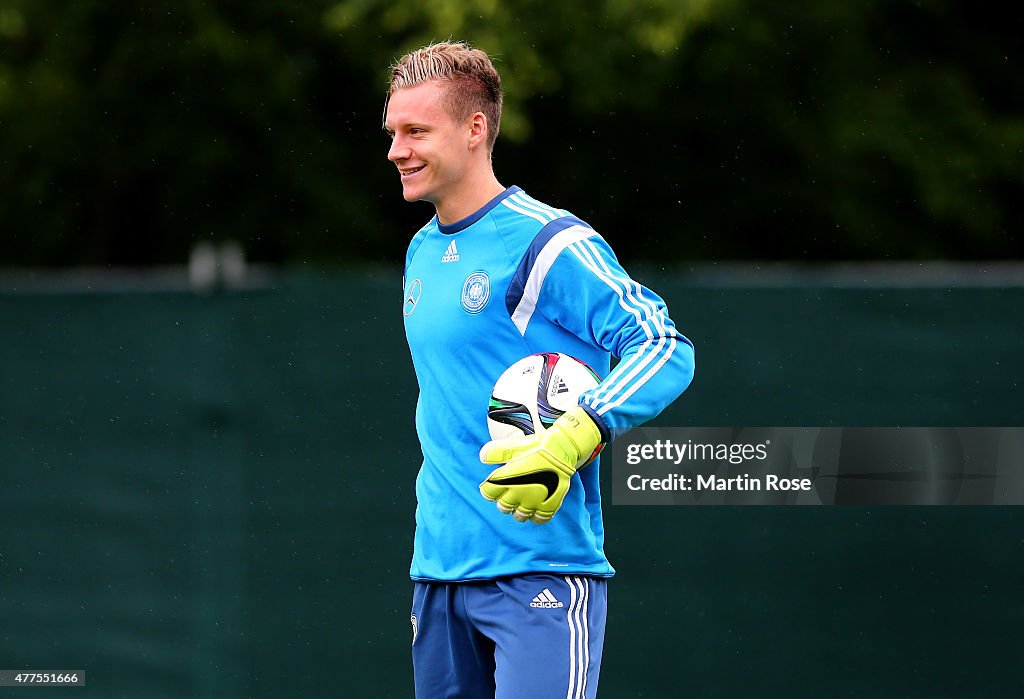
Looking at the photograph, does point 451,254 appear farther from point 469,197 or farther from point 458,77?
point 458,77

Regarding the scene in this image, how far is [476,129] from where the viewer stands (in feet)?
11.5

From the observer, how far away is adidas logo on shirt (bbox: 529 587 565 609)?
332 centimetres

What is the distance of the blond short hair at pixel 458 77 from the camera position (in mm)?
3465

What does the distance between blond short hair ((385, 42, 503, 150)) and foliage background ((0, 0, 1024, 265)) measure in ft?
26.0

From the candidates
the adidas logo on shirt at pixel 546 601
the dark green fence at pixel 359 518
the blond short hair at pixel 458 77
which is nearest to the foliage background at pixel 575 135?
the dark green fence at pixel 359 518

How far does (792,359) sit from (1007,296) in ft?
2.99

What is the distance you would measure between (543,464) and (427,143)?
35.9 inches

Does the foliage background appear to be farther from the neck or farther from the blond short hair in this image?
the neck

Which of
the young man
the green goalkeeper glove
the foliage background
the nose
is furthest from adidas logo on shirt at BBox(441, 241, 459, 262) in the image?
the foliage background

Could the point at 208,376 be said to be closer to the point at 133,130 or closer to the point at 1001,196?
the point at 133,130

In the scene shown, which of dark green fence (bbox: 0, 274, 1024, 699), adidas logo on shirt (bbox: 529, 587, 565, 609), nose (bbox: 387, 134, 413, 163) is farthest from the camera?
dark green fence (bbox: 0, 274, 1024, 699)

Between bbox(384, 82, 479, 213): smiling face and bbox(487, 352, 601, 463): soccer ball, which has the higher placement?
bbox(384, 82, 479, 213): smiling face

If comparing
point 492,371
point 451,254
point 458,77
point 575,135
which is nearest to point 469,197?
point 451,254

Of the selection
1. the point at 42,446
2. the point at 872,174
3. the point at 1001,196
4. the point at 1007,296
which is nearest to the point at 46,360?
the point at 42,446
